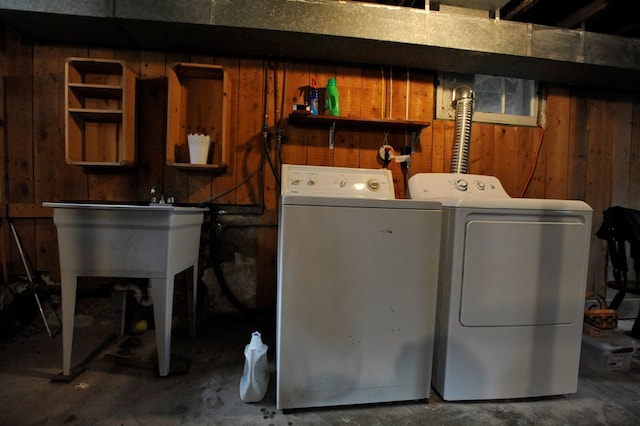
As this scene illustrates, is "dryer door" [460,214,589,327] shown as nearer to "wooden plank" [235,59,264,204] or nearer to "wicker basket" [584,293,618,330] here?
"wicker basket" [584,293,618,330]

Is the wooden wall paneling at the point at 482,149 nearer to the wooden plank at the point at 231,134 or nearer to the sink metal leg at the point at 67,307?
the wooden plank at the point at 231,134

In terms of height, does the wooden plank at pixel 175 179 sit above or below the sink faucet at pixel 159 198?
above

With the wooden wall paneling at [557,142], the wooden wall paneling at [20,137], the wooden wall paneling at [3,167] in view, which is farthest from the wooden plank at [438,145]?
the wooden wall paneling at [3,167]

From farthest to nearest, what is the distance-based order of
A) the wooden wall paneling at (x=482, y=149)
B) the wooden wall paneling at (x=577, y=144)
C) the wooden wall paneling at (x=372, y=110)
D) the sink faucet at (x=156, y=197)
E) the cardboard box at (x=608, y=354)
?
the wooden wall paneling at (x=577, y=144) → the wooden wall paneling at (x=482, y=149) → the wooden wall paneling at (x=372, y=110) → the sink faucet at (x=156, y=197) → the cardboard box at (x=608, y=354)

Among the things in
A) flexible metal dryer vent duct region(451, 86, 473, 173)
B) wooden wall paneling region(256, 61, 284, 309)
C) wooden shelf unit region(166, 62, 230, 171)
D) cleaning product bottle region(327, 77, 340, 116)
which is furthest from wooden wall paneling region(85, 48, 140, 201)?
flexible metal dryer vent duct region(451, 86, 473, 173)

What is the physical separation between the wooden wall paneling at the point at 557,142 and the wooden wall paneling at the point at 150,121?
2930 millimetres

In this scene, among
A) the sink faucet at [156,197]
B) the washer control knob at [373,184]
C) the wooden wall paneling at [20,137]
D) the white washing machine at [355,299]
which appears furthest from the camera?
the wooden wall paneling at [20,137]

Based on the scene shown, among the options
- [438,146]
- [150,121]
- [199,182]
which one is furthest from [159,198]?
[438,146]

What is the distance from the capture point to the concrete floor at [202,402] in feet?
4.18

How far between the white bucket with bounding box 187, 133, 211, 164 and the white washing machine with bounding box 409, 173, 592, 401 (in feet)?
4.94

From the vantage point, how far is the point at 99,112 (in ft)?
6.30

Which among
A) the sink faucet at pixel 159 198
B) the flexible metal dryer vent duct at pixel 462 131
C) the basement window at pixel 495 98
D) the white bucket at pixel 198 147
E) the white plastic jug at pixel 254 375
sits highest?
the basement window at pixel 495 98

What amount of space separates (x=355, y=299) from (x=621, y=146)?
281 centimetres

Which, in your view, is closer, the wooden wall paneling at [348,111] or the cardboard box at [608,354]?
the cardboard box at [608,354]
